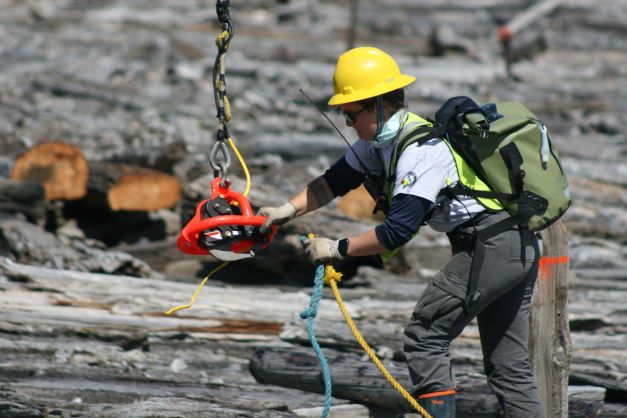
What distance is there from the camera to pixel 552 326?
554 centimetres

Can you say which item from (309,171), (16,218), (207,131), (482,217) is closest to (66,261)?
(16,218)

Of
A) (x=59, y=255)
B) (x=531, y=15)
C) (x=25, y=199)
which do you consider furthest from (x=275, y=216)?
(x=531, y=15)

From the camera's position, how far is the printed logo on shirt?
4.52 metres

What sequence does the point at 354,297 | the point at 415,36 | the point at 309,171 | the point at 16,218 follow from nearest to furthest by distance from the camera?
1. the point at 354,297
2. the point at 16,218
3. the point at 309,171
4. the point at 415,36

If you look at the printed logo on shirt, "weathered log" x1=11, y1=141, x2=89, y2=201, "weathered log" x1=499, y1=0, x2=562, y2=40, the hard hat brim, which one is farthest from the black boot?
"weathered log" x1=499, y1=0, x2=562, y2=40

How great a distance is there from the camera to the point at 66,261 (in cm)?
785

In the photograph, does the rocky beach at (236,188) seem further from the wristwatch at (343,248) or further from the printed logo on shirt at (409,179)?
the printed logo on shirt at (409,179)

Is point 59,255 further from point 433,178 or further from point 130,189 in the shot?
point 433,178

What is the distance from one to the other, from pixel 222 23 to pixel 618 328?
4.21 metres

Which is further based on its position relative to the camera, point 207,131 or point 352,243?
point 207,131

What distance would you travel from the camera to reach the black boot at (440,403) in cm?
484

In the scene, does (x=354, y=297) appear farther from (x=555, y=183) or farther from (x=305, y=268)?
(x=555, y=183)

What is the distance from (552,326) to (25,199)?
5.62 metres

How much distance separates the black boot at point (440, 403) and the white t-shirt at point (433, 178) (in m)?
0.93
